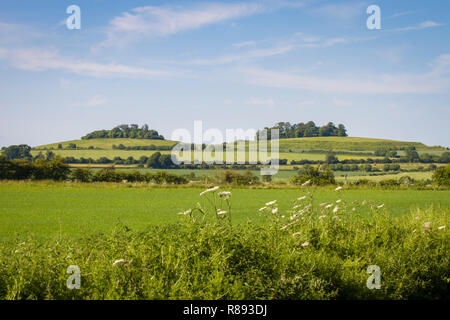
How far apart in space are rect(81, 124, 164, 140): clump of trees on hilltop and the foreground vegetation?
243 ft

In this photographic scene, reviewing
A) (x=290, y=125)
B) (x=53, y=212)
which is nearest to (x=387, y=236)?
(x=53, y=212)

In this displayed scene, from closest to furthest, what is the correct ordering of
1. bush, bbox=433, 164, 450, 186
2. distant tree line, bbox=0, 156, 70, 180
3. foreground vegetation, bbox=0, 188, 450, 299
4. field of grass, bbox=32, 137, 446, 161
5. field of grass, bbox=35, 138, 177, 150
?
foreground vegetation, bbox=0, 188, 450, 299
distant tree line, bbox=0, 156, 70, 180
bush, bbox=433, 164, 450, 186
field of grass, bbox=32, 137, 446, 161
field of grass, bbox=35, 138, 177, 150

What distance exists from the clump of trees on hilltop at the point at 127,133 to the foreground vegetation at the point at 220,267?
74177mm

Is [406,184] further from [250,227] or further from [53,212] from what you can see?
[250,227]

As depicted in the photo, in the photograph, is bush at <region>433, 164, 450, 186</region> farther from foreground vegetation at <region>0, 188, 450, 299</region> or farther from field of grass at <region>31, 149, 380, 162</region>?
field of grass at <region>31, 149, 380, 162</region>

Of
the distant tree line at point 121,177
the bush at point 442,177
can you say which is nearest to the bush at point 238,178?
the distant tree line at point 121,177

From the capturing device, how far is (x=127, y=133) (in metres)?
80.5

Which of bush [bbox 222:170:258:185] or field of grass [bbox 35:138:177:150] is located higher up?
field of grass [bbox 35:138:177:150]

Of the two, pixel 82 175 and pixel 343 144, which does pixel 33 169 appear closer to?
pixel 82 175

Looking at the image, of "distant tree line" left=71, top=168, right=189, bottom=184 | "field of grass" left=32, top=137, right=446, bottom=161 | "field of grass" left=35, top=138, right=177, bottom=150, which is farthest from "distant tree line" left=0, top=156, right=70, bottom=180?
"field of grass" left=35, top=138, right=177, bottom=150

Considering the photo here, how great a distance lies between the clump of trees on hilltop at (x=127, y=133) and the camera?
79250 millimetres

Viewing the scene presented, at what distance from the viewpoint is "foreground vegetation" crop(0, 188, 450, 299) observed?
14.5ft

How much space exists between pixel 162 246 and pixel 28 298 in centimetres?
151
